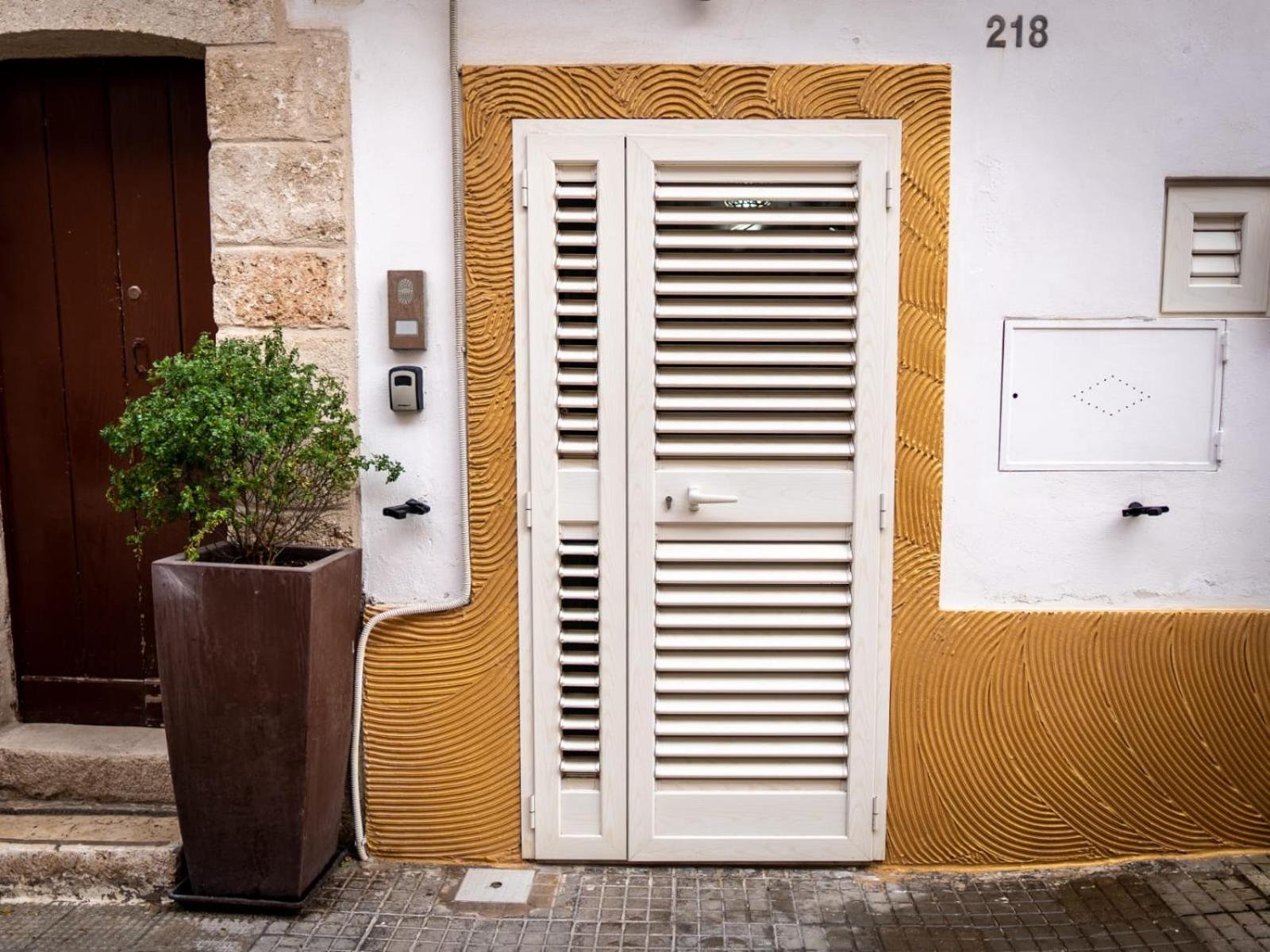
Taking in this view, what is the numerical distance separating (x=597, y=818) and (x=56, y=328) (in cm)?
282

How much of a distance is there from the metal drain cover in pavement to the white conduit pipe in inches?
16.6

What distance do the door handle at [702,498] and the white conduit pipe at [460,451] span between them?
799 millimetres

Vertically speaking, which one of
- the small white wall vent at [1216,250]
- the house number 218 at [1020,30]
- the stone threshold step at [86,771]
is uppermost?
the house number 218 at [1020,30]

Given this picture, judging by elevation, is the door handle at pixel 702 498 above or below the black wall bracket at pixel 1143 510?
above

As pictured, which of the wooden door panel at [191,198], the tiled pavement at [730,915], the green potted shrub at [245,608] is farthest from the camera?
the wooden door panel at [191,198]

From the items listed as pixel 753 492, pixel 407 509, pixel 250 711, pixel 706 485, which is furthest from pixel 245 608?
pixel 753 492

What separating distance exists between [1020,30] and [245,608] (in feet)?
10.5

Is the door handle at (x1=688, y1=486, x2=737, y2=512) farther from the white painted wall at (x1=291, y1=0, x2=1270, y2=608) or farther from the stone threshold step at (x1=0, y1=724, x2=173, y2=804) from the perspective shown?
the stone threshold step at (x1=0, y1=724, x2=173, y2=804)

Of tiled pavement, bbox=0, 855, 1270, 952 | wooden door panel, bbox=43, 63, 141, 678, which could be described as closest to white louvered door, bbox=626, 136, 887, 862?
tiled pavement, bbox=0, 855, 1270, 952

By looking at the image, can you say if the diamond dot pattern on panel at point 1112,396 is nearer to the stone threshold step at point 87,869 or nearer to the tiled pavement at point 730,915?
the tiled pavement at point 730,915

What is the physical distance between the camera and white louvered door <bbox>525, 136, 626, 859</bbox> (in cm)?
316

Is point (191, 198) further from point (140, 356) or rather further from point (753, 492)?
point (753, 492)

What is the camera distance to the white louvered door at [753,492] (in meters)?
3.16

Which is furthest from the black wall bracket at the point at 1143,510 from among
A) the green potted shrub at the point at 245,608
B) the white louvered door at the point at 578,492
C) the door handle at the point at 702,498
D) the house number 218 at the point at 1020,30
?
the green potted shrub at the point at 245,608
